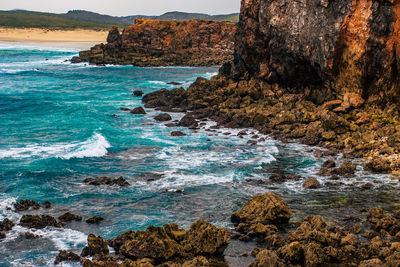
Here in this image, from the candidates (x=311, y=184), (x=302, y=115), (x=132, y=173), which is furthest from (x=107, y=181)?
(x=302, y=115)

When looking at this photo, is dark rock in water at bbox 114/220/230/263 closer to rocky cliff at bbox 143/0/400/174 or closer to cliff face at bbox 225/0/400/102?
rocky cliff at bbox 143/0/400/174

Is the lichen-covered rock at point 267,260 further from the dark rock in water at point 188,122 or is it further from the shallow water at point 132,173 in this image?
the dark rock in water at point 188,122

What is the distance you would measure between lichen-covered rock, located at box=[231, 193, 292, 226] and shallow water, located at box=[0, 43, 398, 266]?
2.75 feet

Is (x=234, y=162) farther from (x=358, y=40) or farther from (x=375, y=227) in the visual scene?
(x=358, y=40)

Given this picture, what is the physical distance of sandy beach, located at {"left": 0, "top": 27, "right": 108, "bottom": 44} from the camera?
152125 millimetres

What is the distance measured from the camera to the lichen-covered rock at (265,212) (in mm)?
17281

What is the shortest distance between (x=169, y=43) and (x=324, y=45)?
68.0 metres

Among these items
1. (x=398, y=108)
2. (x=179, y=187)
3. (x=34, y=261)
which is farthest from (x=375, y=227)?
(x=398, y=108)

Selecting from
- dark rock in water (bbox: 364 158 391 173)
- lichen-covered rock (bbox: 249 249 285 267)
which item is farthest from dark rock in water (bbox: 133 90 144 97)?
lichen-covered rock (bbox: 249 249 285 267)

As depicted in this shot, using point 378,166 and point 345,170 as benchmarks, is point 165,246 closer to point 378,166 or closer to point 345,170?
point 345,170

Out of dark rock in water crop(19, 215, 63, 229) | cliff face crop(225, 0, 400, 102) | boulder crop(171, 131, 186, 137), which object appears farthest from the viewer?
boulder crop(171, 131, 186, 137)

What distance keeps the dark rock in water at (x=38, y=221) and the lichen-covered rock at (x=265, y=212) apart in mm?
7698

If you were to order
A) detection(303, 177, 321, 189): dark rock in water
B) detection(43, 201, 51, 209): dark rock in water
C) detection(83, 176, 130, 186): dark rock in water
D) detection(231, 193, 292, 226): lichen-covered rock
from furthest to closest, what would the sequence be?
detection(83, 176, 130, 186): dark rock in water < detection(303, 177, 321, 189): dark rock in water < detection(43, 201, 51, 209): dark rock in water < detection(231, 193, 292, 226): lichen-covered rock

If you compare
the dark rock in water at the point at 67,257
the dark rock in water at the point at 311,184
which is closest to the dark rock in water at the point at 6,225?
the dark rock in water at the point at 67,257
